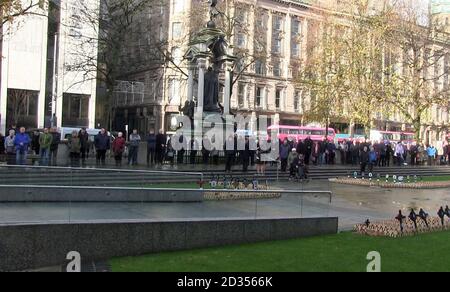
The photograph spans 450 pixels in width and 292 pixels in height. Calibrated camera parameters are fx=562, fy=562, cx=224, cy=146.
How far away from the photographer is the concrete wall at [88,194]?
9.84 m

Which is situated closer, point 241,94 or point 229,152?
point 229,152

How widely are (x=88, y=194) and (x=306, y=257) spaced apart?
13.0 feet

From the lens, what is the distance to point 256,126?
66.4 meters

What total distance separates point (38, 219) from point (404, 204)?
1402 centimetres

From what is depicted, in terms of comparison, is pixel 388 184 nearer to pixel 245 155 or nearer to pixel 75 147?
pixel 245 155

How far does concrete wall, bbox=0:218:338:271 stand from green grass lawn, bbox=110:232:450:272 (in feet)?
0.78

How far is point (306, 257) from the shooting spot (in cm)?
962

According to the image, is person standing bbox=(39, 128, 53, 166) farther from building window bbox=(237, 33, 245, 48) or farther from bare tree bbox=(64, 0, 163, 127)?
building window bbox=(237, 33, 245, 48)

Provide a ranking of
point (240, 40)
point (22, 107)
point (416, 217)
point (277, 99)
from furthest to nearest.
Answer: point (277, 99) < point (240, 40) < point (22, 107) < point (416, 217)

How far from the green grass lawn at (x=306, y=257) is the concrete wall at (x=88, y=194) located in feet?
4.20

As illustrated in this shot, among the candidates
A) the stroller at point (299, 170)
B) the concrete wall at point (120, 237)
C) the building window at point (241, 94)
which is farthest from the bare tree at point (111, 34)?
the building window at point (241, 94)

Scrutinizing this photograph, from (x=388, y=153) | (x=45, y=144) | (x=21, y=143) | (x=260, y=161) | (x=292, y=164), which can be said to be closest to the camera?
(x=21, y=143)

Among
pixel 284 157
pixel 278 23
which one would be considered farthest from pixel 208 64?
pixel 278 23

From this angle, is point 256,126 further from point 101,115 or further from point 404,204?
point 404,204
